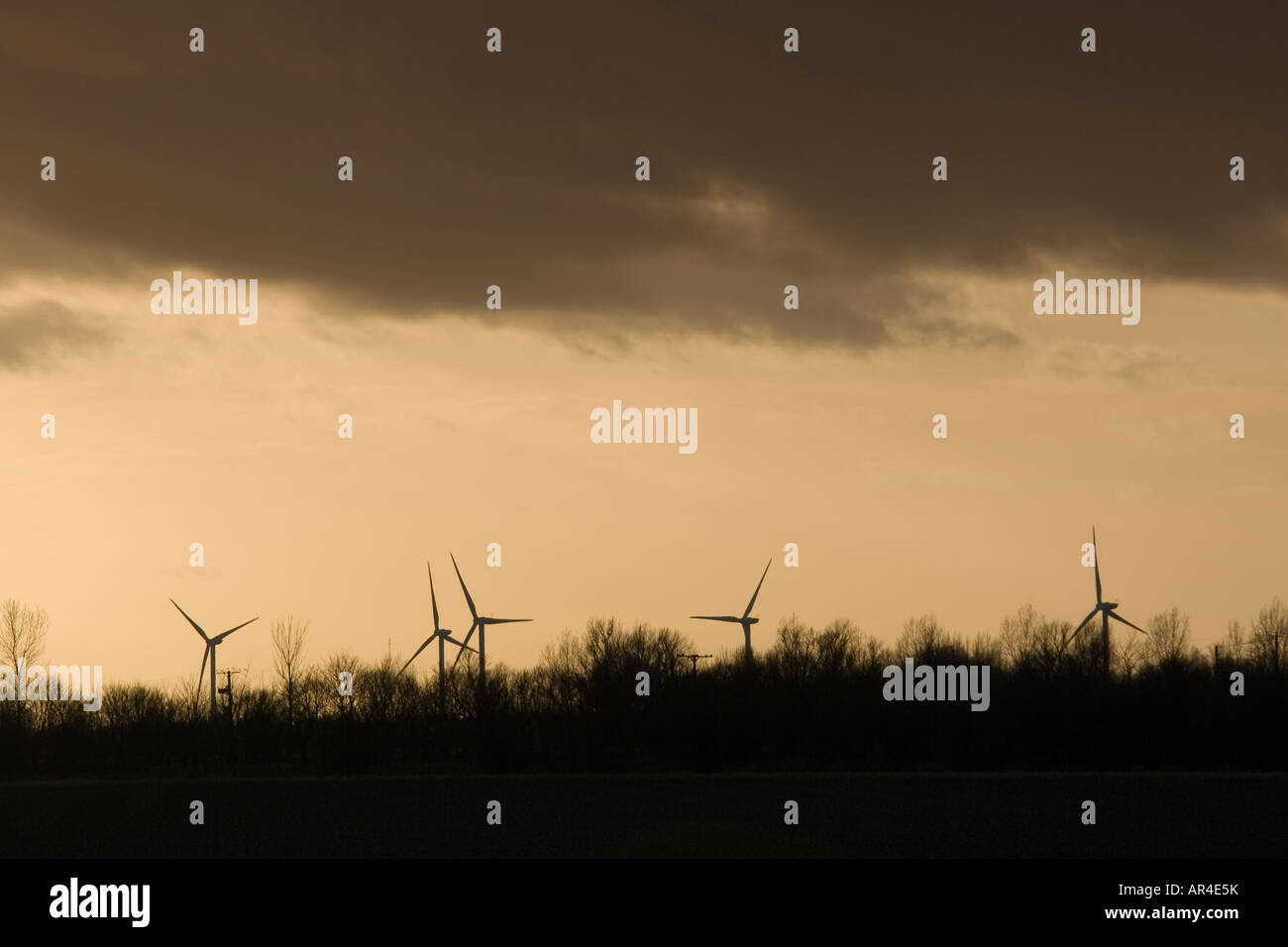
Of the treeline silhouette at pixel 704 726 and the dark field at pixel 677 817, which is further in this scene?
the treeline silhouette at pixel 704 726

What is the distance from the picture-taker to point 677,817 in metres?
85.5

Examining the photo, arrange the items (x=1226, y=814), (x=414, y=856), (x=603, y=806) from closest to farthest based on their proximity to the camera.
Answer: (x=414, y=856) → (x=1226, y=814) → (x=603, y=806)

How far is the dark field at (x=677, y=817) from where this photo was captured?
73.0 metres

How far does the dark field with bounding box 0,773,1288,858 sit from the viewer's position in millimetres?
73000

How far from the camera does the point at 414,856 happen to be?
73000 mm

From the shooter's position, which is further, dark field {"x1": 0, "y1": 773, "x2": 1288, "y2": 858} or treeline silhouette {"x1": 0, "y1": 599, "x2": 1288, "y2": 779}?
treeline silhouette {"x1": 0, "y1": 599, "x2": 1288, "y2": 779}
